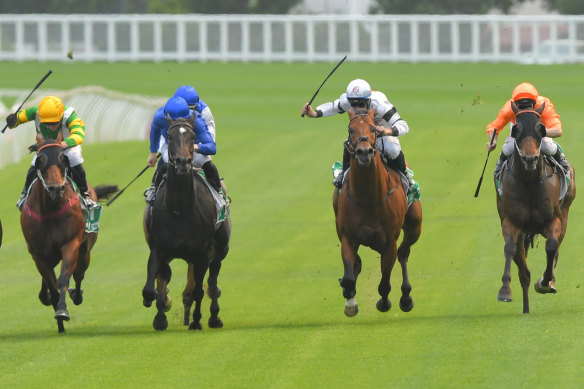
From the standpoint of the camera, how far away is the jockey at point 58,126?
13.4 m

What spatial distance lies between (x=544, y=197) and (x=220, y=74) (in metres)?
40.4

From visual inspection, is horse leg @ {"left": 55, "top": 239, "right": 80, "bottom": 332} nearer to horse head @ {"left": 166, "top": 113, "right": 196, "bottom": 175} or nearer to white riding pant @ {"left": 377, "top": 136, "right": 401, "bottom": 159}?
horse head @ {"left": 166, "top": 113, "right": 196, "bottom": 175}

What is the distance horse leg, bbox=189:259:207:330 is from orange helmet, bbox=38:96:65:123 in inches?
74.0

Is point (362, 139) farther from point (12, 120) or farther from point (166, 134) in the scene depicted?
point (12, 120)

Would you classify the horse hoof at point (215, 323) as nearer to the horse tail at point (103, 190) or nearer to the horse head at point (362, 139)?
the horse head at point (362, 139)

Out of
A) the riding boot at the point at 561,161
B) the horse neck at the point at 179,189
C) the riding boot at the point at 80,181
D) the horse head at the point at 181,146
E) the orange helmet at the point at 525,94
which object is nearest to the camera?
the horse head at the point at 181,146

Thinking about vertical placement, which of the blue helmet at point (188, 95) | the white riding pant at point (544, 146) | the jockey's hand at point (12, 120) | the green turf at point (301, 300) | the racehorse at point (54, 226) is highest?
the blue helmet at point (188, 95)

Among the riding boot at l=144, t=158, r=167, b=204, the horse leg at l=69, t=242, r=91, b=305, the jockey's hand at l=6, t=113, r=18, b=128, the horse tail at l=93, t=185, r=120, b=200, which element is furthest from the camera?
the horse tail at l=93, t=185, r=120, b=200

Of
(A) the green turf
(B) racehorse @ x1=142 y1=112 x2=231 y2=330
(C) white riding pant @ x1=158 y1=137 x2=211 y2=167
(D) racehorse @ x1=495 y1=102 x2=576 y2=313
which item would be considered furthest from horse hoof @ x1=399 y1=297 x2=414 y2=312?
(C) white riding pant @ x1=158 y1=137 x2=211 y2=167

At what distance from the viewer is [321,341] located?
474 inches

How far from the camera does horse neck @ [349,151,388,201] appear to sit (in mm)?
12773

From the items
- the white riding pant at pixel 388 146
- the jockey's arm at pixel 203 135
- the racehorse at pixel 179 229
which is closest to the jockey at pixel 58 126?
the racehorse at pixel 179 229

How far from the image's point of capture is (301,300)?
1528 cm

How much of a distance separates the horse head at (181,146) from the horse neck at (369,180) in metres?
1.45
